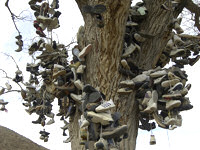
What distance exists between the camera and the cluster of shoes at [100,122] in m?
→ 1.84

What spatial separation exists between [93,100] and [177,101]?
2.49 feet

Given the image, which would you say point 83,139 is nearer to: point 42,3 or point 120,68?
point 120,68

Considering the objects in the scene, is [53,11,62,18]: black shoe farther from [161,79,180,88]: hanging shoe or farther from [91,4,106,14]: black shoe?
[161,79,180,88]: hanging shoe

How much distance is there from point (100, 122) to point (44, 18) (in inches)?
66.2

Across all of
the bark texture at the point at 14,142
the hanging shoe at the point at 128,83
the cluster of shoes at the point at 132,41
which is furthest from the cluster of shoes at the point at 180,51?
the bark texture at the point at 14,142

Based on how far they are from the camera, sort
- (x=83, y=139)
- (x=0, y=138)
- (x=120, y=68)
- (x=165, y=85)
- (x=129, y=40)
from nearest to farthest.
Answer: (x=83, y=139)
(x=165, y=85)
(x=120, y=68)
(x=129, y=40)
(x=0, y=138)

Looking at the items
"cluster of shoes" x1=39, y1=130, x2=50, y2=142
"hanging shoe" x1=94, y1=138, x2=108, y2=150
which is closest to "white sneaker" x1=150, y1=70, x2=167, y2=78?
"hanging shoe" x1=94, y1=138, x2=108, y2=150

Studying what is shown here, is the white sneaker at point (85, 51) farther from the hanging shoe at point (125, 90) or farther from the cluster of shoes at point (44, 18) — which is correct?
the cluster of shoes at point (44, 18)

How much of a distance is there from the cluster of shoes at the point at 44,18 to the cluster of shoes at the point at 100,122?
56.2 inches

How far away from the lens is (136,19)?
3068 mm

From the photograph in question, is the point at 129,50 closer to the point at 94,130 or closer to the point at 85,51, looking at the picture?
the point at 85,51

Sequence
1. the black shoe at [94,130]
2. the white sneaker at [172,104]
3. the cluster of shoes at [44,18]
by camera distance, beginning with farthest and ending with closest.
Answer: the cluster of shoes at [44,18], the white sneaker at [172,104], the black shoe at [94,130]

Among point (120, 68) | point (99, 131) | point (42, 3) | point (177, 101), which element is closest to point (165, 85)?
point (177, 101)

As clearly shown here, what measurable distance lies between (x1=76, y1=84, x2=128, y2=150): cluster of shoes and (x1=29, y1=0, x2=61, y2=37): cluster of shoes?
143 centimetres
